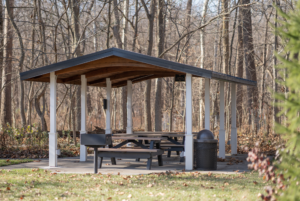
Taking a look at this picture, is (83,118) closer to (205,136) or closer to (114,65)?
(114,65)

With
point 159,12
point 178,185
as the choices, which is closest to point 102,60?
point 178,185

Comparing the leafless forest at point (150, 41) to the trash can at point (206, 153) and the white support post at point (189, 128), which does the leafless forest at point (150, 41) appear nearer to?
the white support post at point (189, 128)

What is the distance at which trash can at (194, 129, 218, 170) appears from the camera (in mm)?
9078

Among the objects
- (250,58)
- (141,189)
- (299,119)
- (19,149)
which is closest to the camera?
(299,119)

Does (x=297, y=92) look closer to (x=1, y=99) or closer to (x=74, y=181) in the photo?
(x=74, y=181)

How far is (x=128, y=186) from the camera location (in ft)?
22.2

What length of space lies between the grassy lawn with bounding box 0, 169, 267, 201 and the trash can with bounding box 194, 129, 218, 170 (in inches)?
33.6

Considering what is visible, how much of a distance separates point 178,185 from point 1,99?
14.4 m

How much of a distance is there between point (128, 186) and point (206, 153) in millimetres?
2985

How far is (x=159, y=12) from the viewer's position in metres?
17.4

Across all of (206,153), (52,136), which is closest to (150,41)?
(52,136)

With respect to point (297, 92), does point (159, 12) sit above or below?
above

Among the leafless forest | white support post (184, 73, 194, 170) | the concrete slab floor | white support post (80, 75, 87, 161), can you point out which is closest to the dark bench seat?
the concrete slab floor

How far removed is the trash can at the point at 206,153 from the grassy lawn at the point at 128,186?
85 cm
